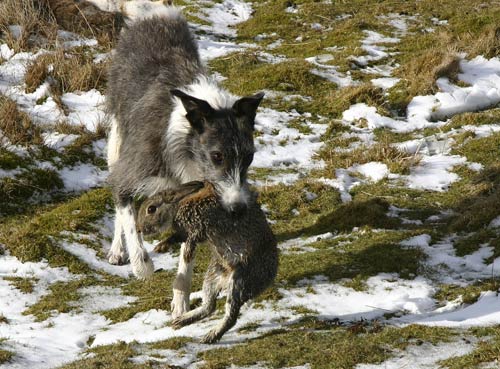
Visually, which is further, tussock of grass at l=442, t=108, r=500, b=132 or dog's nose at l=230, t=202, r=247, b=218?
tussock of grass at l=442, t=108, r=500, b=132

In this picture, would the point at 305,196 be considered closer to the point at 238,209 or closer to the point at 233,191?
the point at 233,191

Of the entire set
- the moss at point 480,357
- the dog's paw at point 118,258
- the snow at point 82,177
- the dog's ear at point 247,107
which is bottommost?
the dog's paw at point 118,258

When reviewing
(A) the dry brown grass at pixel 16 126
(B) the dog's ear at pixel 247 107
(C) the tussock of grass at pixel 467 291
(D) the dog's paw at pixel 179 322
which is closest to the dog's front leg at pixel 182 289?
(D) the dog's paw at pixel 179 322

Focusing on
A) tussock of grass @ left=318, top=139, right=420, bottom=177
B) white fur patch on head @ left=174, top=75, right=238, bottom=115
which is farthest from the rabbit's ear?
tussock of grass @ left=318, top=139, right=420, bottom=177

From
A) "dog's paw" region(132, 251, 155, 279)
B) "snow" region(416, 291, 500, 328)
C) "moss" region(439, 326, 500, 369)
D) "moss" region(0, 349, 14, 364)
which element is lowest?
"dog's paw" region(132, 251, 155, 279)

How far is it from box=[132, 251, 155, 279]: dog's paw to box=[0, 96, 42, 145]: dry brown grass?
Answer: 15.2 ft

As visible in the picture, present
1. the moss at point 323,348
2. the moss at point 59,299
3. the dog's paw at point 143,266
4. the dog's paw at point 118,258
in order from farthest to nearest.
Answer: the dog's paw at point 118,258 → the dog's paw at point 143,266 → the moss at point 59,299 → the moss at point 323,348

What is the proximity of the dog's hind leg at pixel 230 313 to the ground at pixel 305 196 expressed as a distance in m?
0.12

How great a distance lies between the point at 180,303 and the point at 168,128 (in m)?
1.94

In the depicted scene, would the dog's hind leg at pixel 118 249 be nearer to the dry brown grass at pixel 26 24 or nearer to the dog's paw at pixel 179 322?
the dog's paw at pixel 179 322

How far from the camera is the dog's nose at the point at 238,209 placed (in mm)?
5906

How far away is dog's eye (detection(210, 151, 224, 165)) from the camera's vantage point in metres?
6.46

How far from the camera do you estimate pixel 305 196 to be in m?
10.2

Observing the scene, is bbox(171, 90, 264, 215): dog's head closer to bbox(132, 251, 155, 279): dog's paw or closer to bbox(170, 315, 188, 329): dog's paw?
bbox(170, 315, 188, 329): dog's paw
